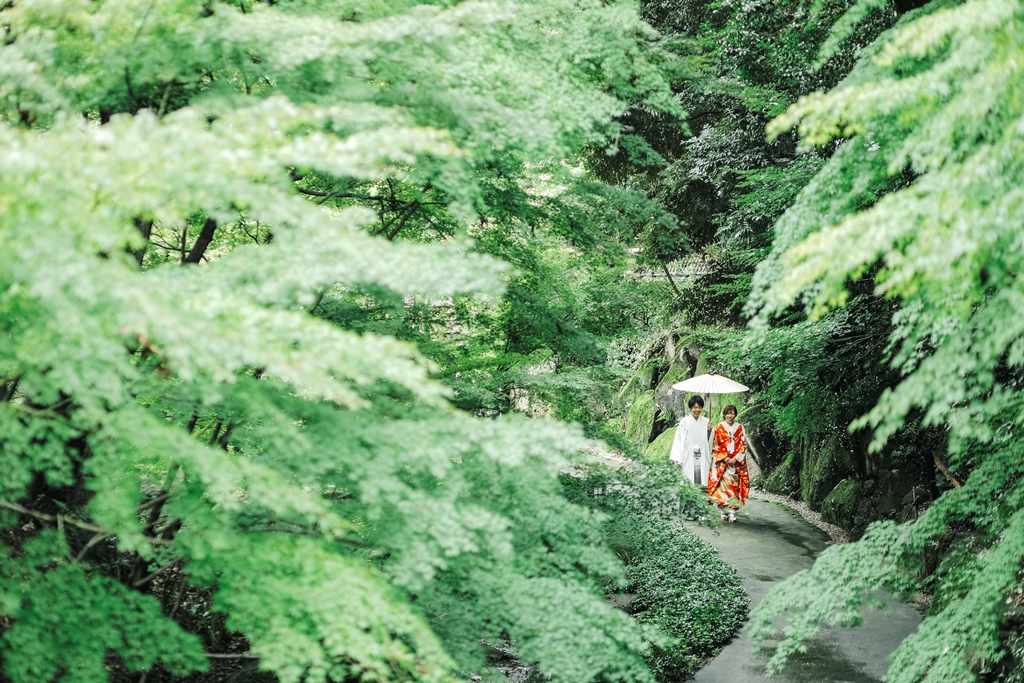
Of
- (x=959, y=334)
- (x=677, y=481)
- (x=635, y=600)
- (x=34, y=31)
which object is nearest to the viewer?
(x=959, y=334)

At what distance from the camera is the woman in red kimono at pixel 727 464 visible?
10.5 meters

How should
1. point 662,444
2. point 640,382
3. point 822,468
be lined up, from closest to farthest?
point 822,468 < point 662,444 < point 640,382

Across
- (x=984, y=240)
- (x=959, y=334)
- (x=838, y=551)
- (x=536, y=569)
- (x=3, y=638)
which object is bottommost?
(x=3, y=638)

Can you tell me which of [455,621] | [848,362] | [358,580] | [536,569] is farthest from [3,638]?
[848,362]

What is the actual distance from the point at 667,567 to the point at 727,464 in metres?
2.25

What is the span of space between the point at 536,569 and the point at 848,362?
573 centimetres

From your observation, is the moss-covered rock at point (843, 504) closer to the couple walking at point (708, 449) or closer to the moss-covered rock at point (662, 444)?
the couple walking at point (708, 449)

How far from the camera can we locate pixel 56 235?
2.80 m

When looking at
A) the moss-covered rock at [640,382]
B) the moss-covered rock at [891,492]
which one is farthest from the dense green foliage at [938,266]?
the moss-covered rock at [640,382]

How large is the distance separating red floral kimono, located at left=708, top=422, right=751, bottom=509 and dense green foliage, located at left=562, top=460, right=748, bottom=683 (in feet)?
5.58

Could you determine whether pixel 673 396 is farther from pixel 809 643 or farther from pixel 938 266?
pixel 938 266

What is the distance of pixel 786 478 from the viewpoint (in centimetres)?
1345

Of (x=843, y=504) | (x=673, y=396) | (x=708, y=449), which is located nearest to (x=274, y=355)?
(x=708, y=449)

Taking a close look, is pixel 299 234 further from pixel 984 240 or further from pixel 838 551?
pixel 838 551
